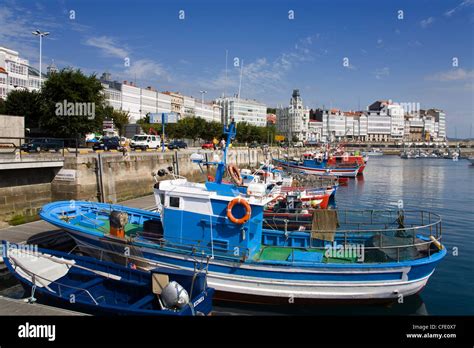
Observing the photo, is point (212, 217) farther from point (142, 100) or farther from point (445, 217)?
point (142, 100)

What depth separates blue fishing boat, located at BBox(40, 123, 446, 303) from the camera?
10.6m

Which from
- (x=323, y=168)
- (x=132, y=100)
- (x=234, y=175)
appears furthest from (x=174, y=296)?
(x=132, y=100)

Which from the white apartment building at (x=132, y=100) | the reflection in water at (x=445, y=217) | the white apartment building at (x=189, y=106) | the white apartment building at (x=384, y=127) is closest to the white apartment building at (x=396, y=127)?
the white apartment building at (x=384, y=127)

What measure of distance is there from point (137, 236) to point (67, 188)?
28.2ft

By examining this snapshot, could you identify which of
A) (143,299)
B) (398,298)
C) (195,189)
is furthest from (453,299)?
Result: (143,299)

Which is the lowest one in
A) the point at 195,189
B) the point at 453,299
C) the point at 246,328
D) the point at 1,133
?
the point at 453,299

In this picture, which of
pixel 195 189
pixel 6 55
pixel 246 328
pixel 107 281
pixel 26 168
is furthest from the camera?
pixel 6 55

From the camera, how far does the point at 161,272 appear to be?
902 cm

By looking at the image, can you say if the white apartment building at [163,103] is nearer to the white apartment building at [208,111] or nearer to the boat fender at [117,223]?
the white apartment building at [208,111]

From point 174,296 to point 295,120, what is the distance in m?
173

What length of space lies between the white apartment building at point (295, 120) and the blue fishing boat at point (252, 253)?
524ft

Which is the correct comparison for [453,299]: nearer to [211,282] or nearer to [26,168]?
[211,282]

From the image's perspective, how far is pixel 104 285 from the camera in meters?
9.61

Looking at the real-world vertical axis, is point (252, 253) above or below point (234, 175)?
below
